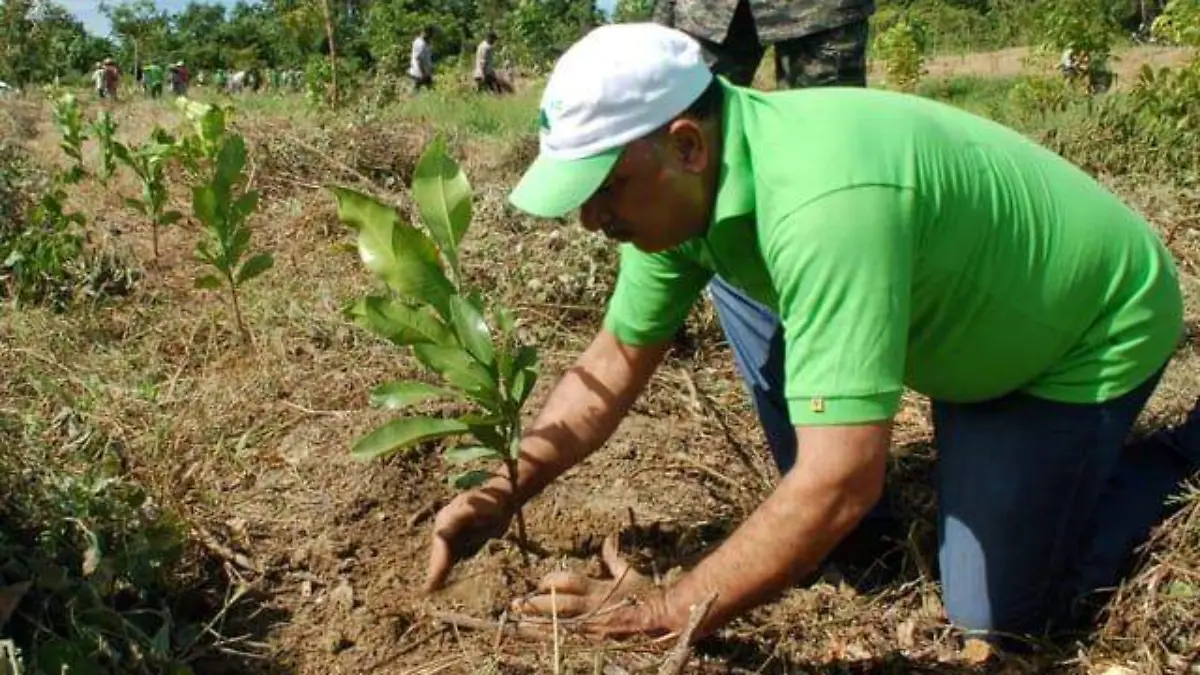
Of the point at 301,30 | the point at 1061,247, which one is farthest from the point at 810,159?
the point at 301,30

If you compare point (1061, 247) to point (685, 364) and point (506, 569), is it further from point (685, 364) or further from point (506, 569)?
point (685, 364)

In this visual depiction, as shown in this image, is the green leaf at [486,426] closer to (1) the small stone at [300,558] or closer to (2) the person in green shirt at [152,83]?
(1) the small stone at [300,558]

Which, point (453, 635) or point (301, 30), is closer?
point (453, 635)

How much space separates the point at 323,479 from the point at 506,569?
1.92 feet

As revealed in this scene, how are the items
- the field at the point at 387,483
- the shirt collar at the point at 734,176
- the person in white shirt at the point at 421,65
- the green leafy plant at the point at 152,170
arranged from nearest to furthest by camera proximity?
the shirt collar at the point at 734,176, the field at the point at 387,483, the green leafy plant at the point at 152,170, the person in white shirt at the point at 421,65

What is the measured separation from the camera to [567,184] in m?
1.65

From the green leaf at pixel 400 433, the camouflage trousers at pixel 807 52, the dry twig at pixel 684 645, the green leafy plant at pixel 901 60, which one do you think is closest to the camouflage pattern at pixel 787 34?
the camouflage trousers at pixel 807 52

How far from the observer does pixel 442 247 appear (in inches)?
80.3

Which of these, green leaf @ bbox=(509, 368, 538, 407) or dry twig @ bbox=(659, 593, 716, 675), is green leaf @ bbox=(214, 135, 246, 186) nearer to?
green leaf @ bbox=(509, 368, 538, 407)

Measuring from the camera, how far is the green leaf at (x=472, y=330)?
1.99m

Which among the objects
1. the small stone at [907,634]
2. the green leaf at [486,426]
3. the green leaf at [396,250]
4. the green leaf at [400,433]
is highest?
the green leaf at [396,250]

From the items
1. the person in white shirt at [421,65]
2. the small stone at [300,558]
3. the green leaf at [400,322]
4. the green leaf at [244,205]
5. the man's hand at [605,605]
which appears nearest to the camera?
the man's hand at [605,605]

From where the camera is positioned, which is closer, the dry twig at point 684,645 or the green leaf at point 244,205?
the dry twig at point 684,645

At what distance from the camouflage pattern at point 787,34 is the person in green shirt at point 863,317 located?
1320 mm
